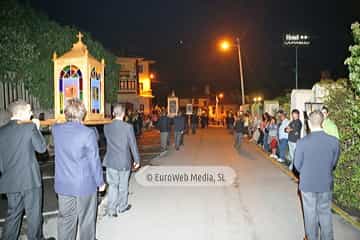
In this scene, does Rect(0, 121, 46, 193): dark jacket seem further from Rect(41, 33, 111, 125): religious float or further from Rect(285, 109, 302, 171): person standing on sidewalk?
Rect(285, 109, 302, 171): person standing on sidewalk

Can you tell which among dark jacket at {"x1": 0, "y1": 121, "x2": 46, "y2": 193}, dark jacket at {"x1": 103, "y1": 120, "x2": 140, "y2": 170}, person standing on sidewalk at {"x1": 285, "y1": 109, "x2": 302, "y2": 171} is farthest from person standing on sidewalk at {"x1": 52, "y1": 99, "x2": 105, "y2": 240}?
person standing on sidewalk at {"x1": 285, "y1": 109, "x2": 302, "y2": 171}

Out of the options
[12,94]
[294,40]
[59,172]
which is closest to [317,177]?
[59,172]

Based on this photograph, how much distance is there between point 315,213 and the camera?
5.34 m

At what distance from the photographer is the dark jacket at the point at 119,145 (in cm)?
681

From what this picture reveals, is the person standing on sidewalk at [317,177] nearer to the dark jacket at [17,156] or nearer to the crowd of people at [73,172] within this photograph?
the crowd of people at [73,172]

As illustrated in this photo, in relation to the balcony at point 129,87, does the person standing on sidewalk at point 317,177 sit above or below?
below

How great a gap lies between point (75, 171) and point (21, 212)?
4.13 feet

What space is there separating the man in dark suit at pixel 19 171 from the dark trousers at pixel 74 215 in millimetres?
655

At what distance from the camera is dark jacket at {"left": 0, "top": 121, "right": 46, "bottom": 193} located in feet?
17.1

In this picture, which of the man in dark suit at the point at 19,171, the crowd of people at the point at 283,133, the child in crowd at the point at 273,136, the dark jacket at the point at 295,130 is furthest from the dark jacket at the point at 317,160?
the child in crowd at the point at 273,136

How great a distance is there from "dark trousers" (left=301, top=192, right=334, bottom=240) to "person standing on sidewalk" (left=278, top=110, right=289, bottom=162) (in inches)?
314

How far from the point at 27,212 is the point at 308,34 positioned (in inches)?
791

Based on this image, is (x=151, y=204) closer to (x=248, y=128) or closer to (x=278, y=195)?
(x=278, y=195)

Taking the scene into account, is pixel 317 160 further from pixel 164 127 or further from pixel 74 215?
pixel 164 127
